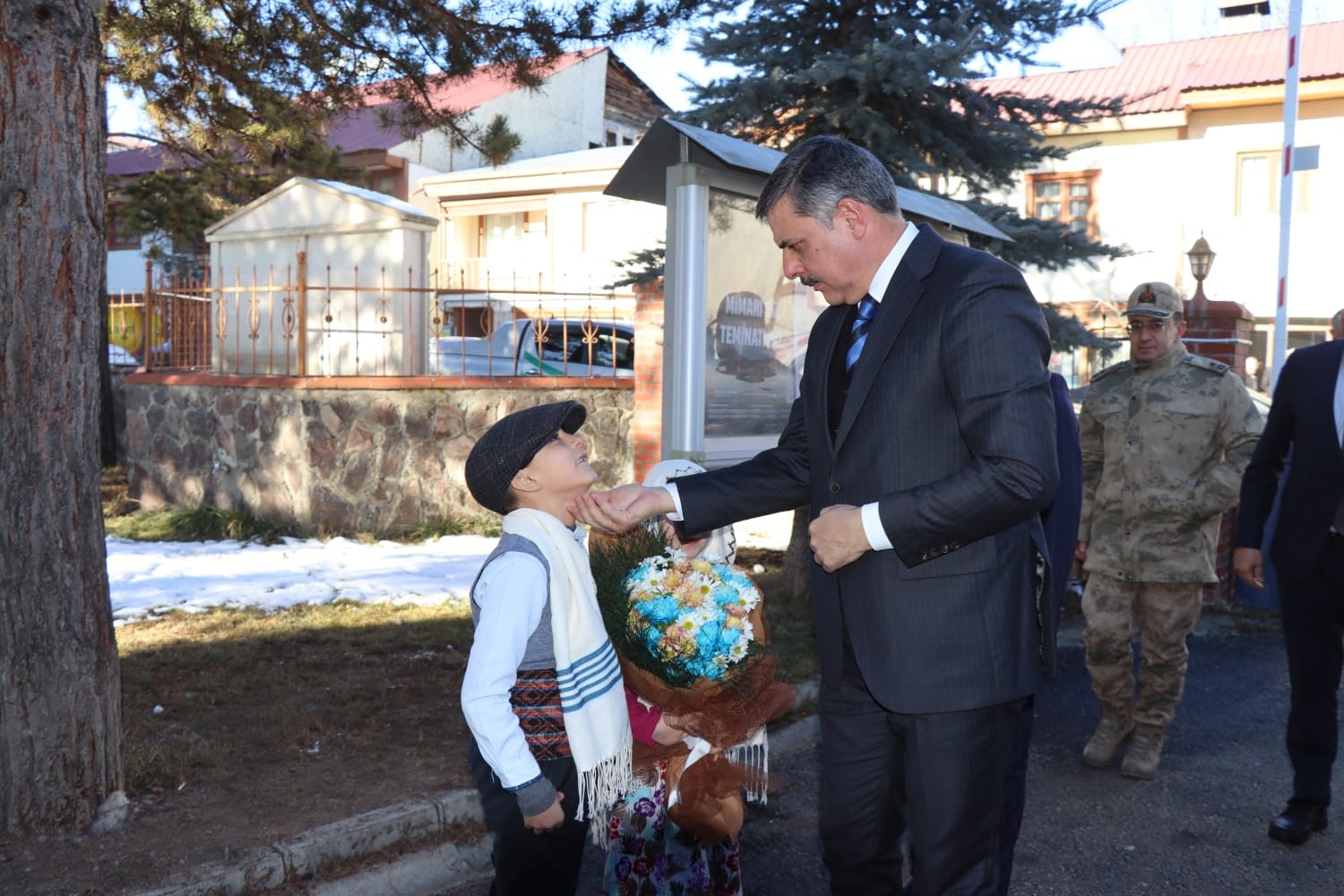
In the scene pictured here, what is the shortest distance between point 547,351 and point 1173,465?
27.0ft

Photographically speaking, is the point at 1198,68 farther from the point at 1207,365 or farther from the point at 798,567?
the point at 1207,365

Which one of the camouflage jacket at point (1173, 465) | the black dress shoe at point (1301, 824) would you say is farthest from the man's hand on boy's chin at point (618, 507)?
the camouflage jacket at point (1173, 465)

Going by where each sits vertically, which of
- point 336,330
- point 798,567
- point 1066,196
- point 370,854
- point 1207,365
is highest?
point 1066,196

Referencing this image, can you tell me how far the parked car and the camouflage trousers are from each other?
7.21 meters

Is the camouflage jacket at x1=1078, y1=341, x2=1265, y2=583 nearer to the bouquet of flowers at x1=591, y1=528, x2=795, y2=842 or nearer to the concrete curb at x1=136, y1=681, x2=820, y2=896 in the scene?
the bouquet of flowers at x1=591, y1=528, x2=795, y2=842

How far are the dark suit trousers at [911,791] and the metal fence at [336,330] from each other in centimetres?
773

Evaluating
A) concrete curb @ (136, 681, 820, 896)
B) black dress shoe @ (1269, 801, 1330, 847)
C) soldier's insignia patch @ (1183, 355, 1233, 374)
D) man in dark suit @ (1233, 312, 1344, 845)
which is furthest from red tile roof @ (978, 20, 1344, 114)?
concrete curb @ (136, 681, 820, 896)

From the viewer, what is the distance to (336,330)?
10641 mm

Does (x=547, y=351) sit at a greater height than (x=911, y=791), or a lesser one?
greater

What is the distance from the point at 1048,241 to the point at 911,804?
7.60 metres

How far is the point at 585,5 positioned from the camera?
7.64 m

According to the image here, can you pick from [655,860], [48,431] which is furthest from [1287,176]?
[48,431]

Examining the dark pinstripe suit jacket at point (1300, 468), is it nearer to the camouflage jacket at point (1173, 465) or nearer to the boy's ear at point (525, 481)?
the camouflage jacket at point (1173, 465)

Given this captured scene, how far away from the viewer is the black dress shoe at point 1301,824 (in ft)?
14.3
